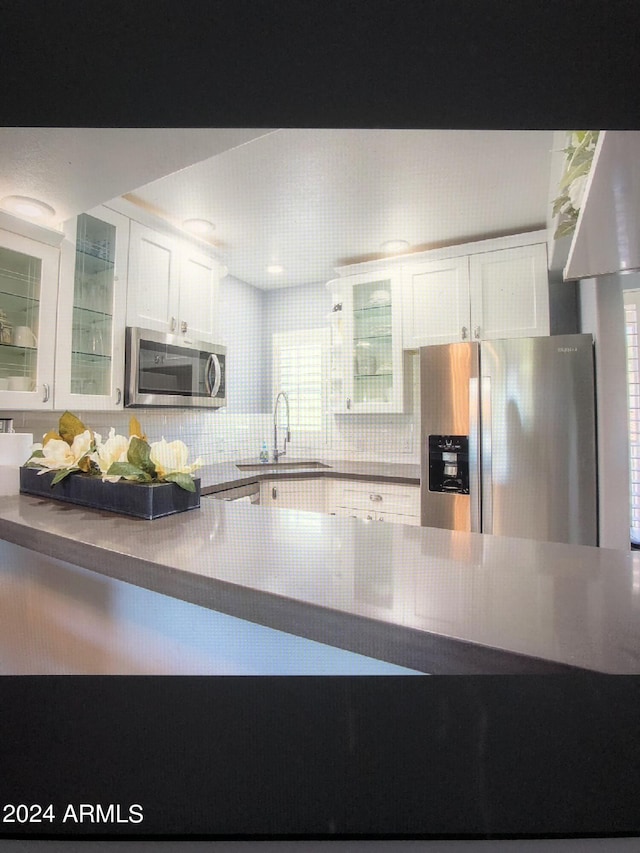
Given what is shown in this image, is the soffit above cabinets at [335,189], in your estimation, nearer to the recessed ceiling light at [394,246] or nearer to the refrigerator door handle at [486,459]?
the recessed ceiling light at [394,246]

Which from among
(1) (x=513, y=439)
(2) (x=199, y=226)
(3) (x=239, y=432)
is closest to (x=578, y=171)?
(1) (x=513, y=439)

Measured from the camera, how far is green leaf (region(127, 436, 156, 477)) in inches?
23.9

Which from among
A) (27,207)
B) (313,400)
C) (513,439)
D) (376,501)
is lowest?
(376,501)

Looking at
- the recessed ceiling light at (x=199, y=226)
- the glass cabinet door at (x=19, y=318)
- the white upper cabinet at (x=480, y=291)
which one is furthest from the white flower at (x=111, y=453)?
the white upper cabinet at (x=480, y=291)

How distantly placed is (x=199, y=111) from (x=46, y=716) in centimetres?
84

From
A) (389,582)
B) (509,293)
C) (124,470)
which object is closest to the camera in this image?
(389,582)

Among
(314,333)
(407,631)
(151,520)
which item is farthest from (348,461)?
(407,631)

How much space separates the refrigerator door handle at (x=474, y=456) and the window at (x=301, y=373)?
61 centimetres

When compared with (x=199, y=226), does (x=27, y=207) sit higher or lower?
lower

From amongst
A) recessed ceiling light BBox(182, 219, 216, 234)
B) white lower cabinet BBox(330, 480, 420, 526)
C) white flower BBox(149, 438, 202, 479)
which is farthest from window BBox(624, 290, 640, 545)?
recessed ceiling light BBox(182, 219, 216, 234)

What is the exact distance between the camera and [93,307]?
4.25 ft

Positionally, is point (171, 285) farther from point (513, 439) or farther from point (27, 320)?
point (513, 439)

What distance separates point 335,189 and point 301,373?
482 mm

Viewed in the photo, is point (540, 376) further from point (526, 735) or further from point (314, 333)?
point (526, 735)
